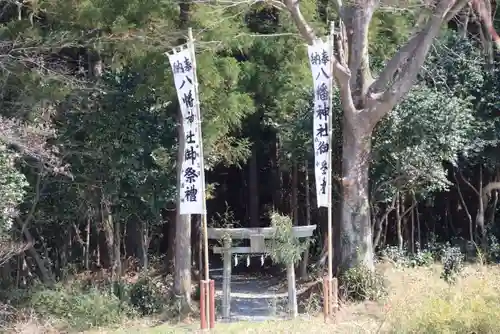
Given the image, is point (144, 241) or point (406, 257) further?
point (406, 257)

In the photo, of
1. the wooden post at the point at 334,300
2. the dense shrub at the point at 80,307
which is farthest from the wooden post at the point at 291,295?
the dense shrub at the point at 80,307

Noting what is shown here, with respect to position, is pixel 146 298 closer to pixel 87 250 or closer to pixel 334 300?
pixel 87 250

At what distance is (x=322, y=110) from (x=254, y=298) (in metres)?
4.39

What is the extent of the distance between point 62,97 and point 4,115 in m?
1.01

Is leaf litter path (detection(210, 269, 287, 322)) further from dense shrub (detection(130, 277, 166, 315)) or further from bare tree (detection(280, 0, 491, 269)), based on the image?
bare tree (detection(280, 0, 491, 269))

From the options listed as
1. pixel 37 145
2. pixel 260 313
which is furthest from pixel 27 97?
pixel 260 313

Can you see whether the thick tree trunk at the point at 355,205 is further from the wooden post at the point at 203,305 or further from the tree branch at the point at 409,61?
the wooden post at the point at 203,305

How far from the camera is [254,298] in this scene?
41.1ft

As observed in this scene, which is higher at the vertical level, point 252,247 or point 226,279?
point 252,247

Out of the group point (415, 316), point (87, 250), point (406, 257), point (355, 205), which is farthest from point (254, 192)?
point (415, 316)

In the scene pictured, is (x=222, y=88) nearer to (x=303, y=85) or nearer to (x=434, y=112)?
(x=303, y=85)

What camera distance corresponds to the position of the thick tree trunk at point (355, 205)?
11.0m

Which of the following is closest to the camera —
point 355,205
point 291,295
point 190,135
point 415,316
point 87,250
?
point 415,316

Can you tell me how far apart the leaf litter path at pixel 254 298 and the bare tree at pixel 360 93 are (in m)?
1.34
